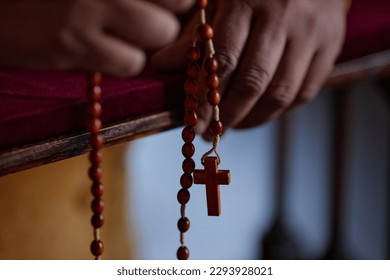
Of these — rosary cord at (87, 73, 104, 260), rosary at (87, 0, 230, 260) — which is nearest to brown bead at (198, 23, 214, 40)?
rosary at (87, 0, 230, 260)

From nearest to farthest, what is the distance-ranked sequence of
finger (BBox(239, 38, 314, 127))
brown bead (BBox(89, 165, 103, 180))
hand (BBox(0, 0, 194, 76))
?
1. hand (BBox(0, 0, 194, 76))
2. brown bead (BBox(89, 165, 103, 180))
3. finger (BBox(239, 38, 314, 127))

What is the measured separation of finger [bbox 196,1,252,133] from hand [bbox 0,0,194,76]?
167 millimetres

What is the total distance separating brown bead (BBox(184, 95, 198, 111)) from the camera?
60cm

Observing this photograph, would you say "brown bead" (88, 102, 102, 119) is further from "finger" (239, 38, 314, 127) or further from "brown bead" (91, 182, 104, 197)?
"finger" (239, 38, 314, 127)

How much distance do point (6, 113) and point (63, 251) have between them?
0.58 metres

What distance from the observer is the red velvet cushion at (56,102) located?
54cm

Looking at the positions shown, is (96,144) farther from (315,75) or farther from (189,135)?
(315,75)

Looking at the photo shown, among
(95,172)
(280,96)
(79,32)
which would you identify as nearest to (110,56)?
(79,32)

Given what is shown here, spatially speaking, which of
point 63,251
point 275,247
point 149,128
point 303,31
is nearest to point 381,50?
point 303,31

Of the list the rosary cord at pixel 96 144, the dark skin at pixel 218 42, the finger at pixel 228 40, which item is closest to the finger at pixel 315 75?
the dark skin at pixel 218 42

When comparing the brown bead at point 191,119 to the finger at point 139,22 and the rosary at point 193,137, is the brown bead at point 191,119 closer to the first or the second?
the rosary at point 193,137

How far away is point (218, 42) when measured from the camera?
2.10 feet

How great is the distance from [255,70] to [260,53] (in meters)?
0.02
